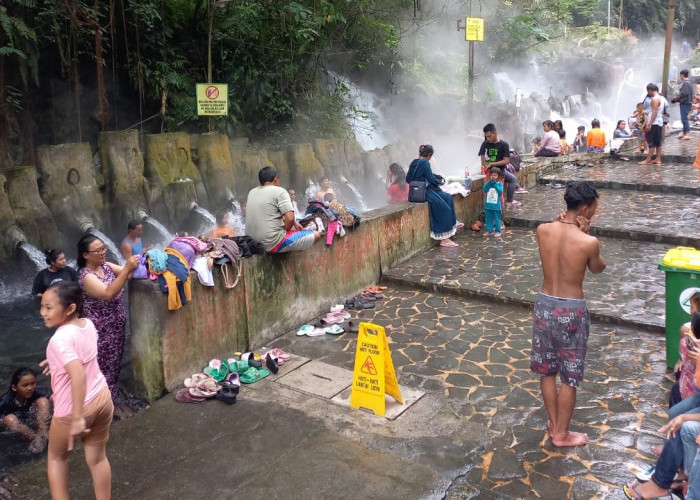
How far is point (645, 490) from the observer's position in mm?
3807

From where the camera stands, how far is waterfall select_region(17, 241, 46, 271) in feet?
32.3

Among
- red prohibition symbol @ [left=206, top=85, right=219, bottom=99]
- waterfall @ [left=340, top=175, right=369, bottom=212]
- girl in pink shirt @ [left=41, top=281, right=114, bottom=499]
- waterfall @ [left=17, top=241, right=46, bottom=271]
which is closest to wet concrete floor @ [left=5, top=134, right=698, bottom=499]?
girl in pink shirt @ [left=41, top=281, right=114, bottom=499]

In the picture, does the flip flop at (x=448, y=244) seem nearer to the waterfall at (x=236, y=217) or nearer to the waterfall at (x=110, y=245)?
the waterfall at (x=236, y=217)

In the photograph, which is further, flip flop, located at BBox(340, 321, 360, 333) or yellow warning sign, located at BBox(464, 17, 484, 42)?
yellow warning sign, located at BBox(464, 17, 484, 42)

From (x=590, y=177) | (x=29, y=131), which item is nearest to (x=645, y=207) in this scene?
(x=590, y=177)

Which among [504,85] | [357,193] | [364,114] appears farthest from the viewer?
[504,85]

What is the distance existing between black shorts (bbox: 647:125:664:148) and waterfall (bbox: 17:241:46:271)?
13644 millimetres

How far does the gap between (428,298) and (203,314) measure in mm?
3335

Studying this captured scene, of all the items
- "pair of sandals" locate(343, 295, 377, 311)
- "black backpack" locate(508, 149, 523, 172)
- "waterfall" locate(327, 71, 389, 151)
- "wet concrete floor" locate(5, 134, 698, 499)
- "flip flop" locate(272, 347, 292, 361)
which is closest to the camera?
"wet concrete floor" locate(5, 134, 698, 499)

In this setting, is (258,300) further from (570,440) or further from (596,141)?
(596,141)

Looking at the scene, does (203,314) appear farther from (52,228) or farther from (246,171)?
(246,171)

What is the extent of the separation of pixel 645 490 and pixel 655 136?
1307 centimetres

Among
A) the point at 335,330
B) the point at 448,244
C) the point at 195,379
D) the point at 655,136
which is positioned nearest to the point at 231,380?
the point at 195,379

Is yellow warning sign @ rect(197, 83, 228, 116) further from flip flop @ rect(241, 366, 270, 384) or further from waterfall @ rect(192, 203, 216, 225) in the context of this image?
flip flop @ rect(241, 366, 270, 384)
